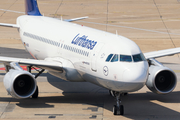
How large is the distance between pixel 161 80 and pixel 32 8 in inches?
515

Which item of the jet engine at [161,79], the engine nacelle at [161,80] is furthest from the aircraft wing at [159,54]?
the engine nacelle at [161,80]

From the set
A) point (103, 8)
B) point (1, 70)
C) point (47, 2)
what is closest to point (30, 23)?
point (1, 70)

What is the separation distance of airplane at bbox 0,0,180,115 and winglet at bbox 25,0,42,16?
3.47 meters

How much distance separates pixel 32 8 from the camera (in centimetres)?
2889

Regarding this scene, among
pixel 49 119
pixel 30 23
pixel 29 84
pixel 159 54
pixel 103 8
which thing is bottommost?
pixel 49 119

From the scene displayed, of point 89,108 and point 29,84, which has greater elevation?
point 29,84

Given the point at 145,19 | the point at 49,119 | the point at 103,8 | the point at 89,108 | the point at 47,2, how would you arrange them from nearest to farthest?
1. the point at 49,119
2. the point at 89,108
3. the point at 145,19
4. the point at 103,8
5. the point at 47,2

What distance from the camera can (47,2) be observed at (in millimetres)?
54281

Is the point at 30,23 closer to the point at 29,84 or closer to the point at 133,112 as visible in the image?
the point at 29,84

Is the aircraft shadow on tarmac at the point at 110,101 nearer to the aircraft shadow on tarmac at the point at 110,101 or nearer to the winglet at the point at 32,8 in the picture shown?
the aircraft shadow on tarmac at the point at 110,101

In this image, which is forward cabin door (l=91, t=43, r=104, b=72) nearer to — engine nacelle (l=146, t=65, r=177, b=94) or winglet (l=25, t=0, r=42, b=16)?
engine nacelle (l=146, t=65, r=177, b=94)

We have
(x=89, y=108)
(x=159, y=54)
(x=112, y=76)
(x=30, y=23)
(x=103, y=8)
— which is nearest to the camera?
(x=112, y=76)

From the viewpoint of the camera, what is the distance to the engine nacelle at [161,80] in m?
20.0

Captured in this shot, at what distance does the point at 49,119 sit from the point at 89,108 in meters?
2.48
